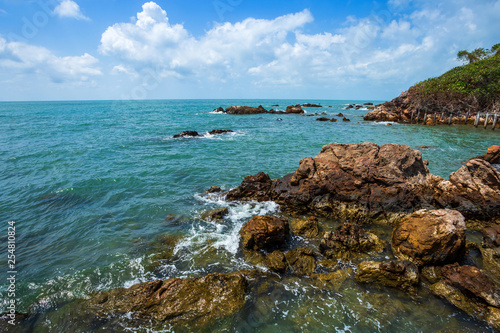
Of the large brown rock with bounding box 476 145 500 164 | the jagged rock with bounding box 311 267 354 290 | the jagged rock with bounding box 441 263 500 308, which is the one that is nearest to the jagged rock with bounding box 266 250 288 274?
the jagged rock with bounding box 311 267 354 290

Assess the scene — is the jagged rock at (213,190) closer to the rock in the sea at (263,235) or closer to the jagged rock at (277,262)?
the rock in the sea at (263,235)

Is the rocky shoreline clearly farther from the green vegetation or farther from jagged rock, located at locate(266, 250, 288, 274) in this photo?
the green vegetation

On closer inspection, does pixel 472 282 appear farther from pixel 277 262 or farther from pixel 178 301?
pixel 178 301

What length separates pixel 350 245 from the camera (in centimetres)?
1039

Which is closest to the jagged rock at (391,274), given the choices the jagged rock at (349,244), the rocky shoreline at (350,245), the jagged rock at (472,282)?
the rocky shoreline at (350,245)

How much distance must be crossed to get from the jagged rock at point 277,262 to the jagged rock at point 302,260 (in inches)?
13.3

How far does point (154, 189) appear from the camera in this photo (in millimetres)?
17734

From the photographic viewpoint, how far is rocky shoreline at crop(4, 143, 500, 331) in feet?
24.7

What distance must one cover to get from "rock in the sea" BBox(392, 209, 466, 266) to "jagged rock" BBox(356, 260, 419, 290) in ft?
3.33

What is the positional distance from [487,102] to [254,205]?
58235 mm

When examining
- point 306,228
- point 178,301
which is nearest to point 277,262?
point 306,228

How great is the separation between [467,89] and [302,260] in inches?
2345

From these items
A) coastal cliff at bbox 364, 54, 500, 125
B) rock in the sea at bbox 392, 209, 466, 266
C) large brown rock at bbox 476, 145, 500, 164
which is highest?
coastal cliff at bbox 364, 54, 500, 125

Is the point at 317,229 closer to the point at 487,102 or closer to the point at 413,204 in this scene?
the point at 413,204
